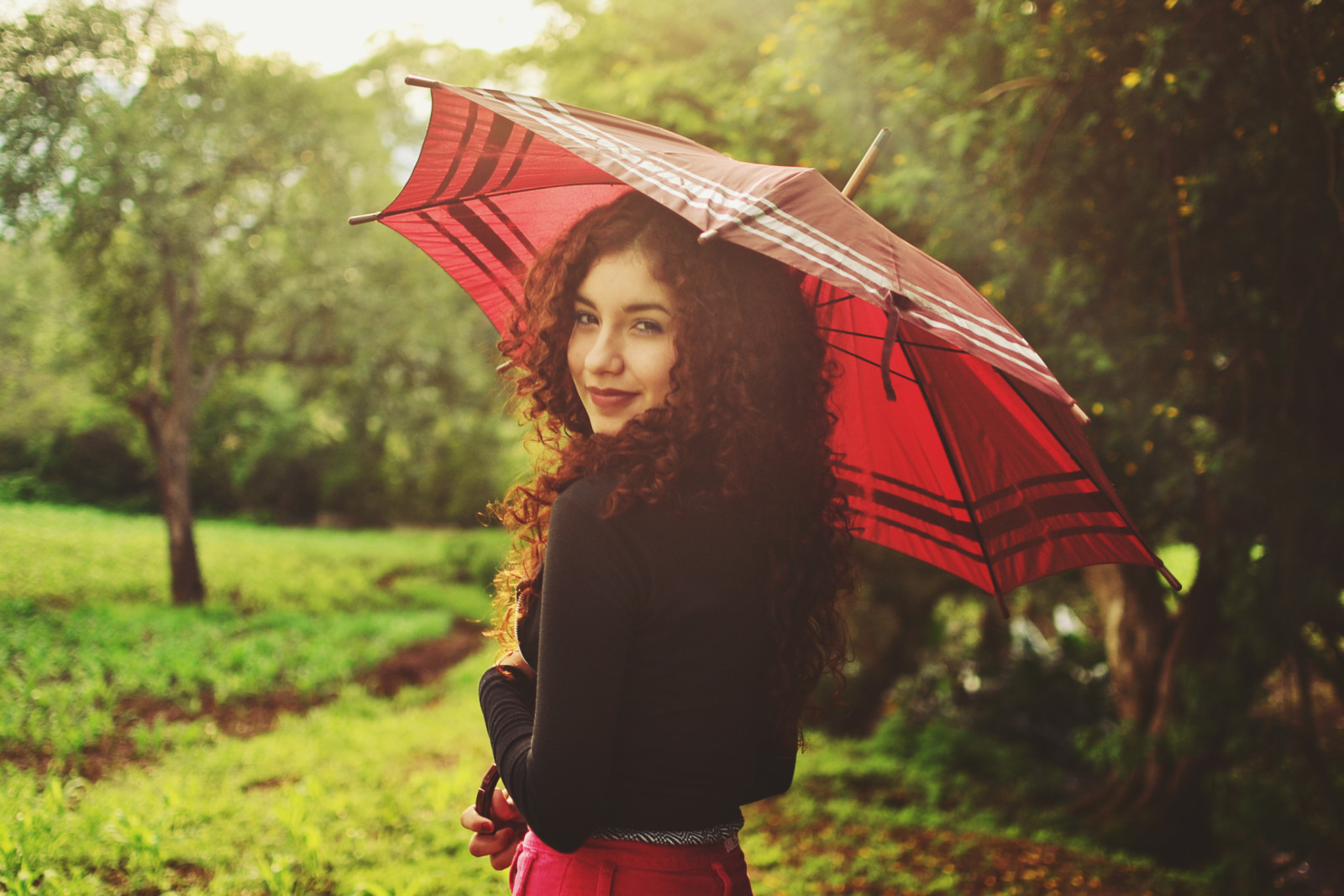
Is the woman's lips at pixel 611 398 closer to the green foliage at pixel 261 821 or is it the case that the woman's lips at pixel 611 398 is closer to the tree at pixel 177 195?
the green foliage at pixel 261 821

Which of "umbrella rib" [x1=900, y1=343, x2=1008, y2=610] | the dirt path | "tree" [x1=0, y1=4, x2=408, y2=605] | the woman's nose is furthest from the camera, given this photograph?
"tree" [x1=0, y1=4, x2=408, y2=605]

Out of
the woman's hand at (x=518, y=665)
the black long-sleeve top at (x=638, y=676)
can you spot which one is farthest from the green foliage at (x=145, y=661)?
the black long-sleeve top at (x=638, y=676)

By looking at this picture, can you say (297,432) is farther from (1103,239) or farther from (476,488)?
(1103,239)

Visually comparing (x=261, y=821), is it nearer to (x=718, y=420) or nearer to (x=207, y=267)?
(x=718, y=420)

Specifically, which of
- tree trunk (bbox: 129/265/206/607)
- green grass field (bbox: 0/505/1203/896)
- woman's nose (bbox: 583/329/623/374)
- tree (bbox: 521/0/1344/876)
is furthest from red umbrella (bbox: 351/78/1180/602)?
tree trunk (bbox: 129/265/206/607)

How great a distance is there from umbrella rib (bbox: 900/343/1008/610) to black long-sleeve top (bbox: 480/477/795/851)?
2.27 ft

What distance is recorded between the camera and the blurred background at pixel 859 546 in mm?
3449

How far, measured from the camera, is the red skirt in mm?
1281

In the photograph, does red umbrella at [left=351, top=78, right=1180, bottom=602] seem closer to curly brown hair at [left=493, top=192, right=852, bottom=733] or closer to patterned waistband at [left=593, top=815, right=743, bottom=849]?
curly brown hair at [left=493, top=192, right=852, bottom=733]

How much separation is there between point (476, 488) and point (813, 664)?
20.8 meters

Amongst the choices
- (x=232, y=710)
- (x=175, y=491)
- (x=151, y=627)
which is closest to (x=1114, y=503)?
(x=232, y=710)

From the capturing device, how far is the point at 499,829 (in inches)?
59.2

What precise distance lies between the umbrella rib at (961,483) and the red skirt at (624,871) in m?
0.93

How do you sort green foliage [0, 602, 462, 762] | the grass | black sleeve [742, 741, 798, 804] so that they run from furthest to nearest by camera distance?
the grass
green foliage [0, 602, 462, 762]
black sleeve [742, 741, 798, 804]
